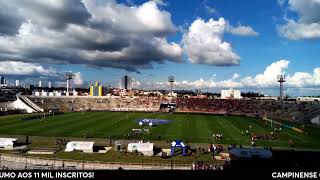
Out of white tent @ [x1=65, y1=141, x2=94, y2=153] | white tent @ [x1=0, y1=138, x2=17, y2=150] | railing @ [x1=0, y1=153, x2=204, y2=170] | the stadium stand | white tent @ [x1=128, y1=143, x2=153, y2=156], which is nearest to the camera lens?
railing @ [x1=0, y1=153, x2=204, y2=170]

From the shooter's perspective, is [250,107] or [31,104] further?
[250,107]

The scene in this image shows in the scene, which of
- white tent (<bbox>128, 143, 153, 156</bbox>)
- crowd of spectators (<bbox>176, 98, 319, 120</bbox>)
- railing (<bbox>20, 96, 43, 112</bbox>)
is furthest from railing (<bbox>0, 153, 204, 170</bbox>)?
railing (<bbox>20, 96, 43, 112</bbox>)

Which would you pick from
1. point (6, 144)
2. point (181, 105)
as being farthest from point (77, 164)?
point (181, 105)

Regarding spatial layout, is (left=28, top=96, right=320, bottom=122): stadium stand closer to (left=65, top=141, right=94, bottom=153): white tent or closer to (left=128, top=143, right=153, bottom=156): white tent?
(left=128, top=143, right=153, bottom=156): white tent

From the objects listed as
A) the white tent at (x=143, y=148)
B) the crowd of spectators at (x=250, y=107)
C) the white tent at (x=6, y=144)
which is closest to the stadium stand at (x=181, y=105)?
the crowd of spectators at (x=250, y=107)

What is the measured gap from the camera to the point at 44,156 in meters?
46.8

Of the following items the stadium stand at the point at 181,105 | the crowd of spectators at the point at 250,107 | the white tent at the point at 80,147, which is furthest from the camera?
the stadium stand at the point at 181,105

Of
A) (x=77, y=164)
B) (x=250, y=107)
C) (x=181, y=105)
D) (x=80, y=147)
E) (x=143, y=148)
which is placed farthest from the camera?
(x=181, y=105)

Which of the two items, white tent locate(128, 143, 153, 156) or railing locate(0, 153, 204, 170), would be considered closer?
railing locate(0, 153, 204, 170)

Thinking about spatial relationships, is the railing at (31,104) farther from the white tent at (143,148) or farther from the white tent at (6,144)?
the white tent at (143,148)

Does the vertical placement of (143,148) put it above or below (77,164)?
above

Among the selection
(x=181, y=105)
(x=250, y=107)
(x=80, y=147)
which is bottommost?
(x=80, y=147)

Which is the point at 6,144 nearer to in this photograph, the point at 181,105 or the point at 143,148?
the point at 143,148

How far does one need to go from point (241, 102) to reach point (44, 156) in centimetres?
11134
